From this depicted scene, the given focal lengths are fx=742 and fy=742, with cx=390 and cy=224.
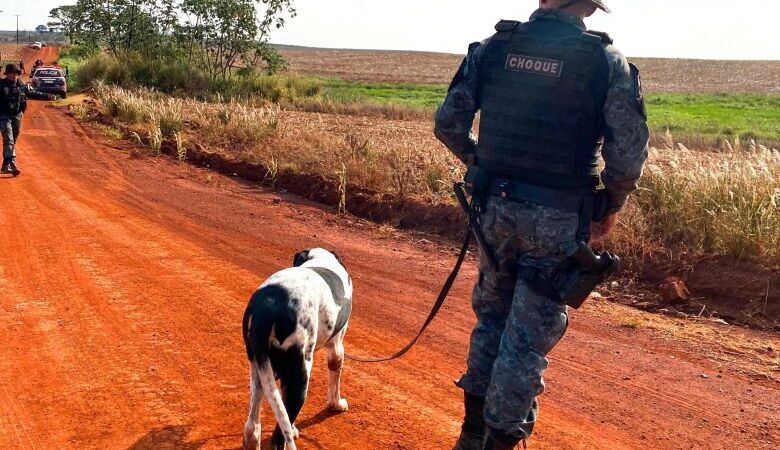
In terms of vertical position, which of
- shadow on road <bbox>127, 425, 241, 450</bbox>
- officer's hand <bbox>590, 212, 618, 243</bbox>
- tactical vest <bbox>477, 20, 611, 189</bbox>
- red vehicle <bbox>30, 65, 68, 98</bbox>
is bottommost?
shadow on road <bbox>127, 425, 241, 450</bbox>

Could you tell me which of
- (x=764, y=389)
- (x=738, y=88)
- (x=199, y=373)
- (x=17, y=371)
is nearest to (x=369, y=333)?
(x=199, y=373)

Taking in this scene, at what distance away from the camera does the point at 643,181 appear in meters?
9.14

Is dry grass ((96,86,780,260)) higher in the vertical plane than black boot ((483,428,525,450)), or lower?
higher

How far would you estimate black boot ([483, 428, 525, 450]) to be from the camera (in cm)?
344

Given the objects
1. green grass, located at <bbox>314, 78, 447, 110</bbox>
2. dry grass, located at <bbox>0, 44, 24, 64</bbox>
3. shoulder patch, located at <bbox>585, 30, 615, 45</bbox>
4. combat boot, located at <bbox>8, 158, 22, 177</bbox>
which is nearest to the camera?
shoulder patch, located at <bbox>585, 30, 615, 45</bbox>

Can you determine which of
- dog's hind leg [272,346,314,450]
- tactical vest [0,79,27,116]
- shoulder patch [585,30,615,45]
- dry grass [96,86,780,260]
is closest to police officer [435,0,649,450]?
shoulder patch [585,30,615,45]

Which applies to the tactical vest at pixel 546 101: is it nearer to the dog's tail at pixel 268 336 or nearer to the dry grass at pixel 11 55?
the dog's tail at pixel 268 336

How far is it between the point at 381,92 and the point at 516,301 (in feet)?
160

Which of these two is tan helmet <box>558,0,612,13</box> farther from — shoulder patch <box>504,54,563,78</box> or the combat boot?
the combat boot

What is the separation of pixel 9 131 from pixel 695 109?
37221mm

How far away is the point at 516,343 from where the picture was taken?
3.40 metres

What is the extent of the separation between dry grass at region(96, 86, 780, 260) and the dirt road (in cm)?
135

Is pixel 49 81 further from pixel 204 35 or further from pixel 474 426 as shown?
pixel 474 426

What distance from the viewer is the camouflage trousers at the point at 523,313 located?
3377 millimetres
